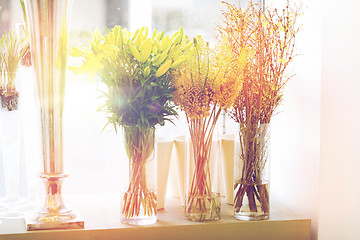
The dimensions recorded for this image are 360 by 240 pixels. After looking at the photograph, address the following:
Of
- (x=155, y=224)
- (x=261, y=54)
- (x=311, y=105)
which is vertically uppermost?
(x=261, y=54)

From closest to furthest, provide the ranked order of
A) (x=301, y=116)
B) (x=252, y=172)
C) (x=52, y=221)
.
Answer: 1. (x=52, y=221)
2. (x=252, y=172)
3. (x=301, y=116)

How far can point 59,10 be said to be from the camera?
1.08 meters

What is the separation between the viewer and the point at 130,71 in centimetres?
108

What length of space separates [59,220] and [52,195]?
64 mm

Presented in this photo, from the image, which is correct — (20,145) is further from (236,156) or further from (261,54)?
(261,54)

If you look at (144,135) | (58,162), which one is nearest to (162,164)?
(144,135)

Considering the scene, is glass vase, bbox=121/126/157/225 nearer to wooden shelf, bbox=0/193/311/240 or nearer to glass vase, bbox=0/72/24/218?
wooden shelf, bbox=0/193/311/240

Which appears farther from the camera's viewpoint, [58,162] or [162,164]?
[162,164]

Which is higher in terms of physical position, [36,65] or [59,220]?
[36,65]

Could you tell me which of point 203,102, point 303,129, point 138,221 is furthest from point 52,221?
point 303,129

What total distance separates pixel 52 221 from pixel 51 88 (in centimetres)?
31

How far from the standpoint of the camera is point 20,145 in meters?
1.18

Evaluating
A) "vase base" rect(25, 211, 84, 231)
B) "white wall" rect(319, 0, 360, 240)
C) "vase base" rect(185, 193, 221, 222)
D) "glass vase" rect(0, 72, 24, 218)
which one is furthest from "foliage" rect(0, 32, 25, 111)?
"white wall" rect(319, 0, 360, 240)

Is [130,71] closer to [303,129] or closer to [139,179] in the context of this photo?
[139,179]
